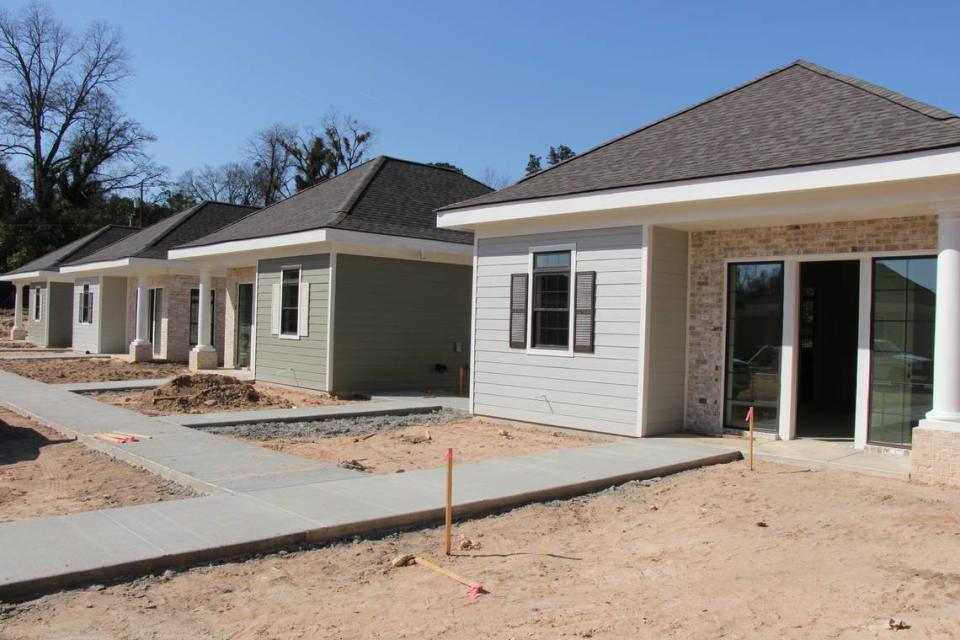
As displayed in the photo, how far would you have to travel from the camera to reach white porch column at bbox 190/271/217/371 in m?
21.5

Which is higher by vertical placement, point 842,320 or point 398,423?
point 842,320

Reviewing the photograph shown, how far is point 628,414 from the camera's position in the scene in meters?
10.7

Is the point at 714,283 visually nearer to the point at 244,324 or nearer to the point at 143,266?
the point at 244,324

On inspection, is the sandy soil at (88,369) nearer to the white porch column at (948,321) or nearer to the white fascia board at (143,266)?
the white fascia board at (143,266)

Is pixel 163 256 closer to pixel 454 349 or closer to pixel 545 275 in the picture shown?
pixel 454 349

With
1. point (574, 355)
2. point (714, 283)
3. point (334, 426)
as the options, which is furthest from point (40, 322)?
point (714, 283)

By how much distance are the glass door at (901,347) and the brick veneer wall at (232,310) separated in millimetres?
16237

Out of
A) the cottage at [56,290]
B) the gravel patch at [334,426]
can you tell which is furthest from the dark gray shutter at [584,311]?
the cottage at [56,290]

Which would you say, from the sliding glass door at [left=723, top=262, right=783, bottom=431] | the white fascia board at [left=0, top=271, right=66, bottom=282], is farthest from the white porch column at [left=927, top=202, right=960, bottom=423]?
the white fascia board at [left=0, top=271, right=66, bottom=282]

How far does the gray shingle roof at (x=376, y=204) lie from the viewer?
53.2 ft

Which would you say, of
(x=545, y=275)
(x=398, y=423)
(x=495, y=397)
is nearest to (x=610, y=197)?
(x=545, y=275)

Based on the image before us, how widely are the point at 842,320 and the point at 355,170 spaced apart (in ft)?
40.6

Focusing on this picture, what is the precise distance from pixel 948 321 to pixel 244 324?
18034 mm

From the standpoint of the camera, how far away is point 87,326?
28.7m
